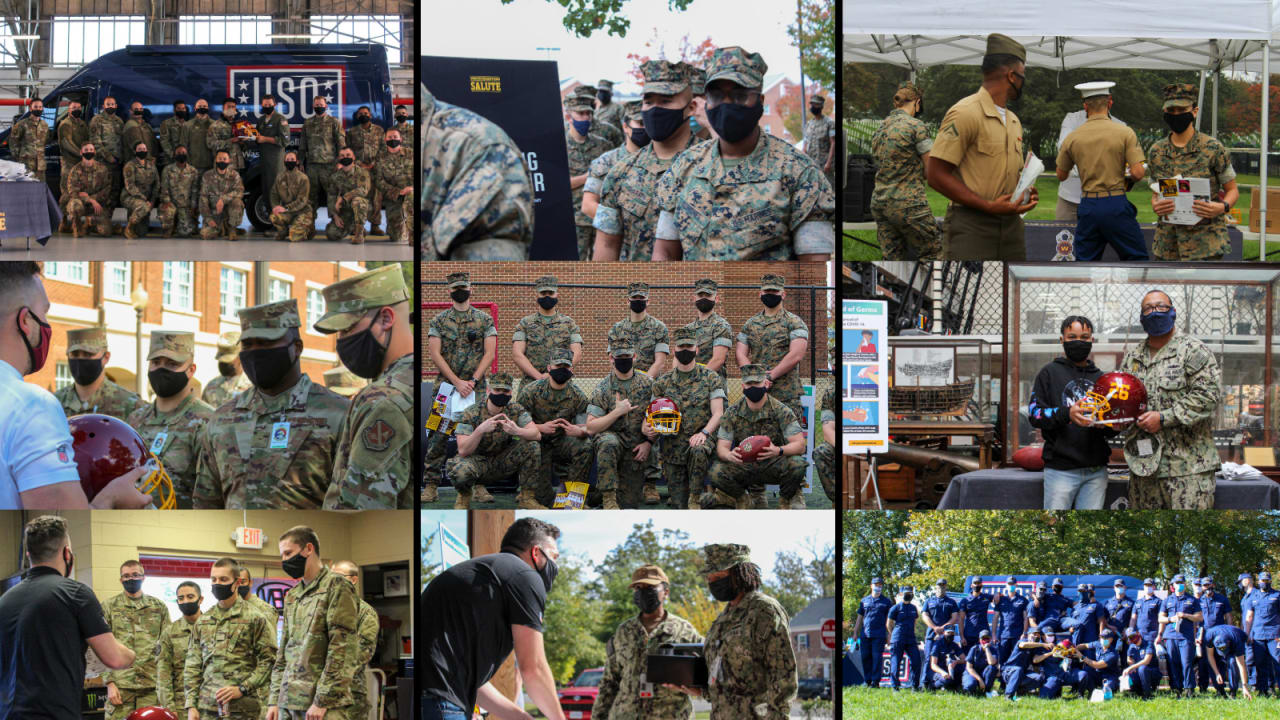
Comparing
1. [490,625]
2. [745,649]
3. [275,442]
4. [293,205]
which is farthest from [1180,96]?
[275,442]

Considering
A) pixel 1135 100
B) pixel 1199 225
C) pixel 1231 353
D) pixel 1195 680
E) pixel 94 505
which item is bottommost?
pixel 1195 680

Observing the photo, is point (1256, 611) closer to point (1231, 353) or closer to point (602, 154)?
point (1231, 353)

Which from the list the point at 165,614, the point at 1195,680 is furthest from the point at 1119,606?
the point at 165,614

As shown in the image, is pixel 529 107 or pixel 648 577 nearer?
pixel 648 577

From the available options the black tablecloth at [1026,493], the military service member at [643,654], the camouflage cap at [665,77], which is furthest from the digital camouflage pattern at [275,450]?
the black tablecloth at [1026,493]

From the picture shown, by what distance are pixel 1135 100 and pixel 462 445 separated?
14.0 ft

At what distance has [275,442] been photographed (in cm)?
658

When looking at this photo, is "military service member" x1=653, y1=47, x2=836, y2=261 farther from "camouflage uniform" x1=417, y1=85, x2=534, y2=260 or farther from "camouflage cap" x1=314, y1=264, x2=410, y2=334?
"camouflage cap" x1=314, y1=264, x2=410, y2=334

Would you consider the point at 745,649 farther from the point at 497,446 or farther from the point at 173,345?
the point at 173,345

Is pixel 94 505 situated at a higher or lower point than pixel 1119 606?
higher

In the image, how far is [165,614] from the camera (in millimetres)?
6555

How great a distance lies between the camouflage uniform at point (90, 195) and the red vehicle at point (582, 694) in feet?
11.7

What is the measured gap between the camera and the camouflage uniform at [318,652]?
630 centimetres

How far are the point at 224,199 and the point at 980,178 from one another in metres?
4.19
